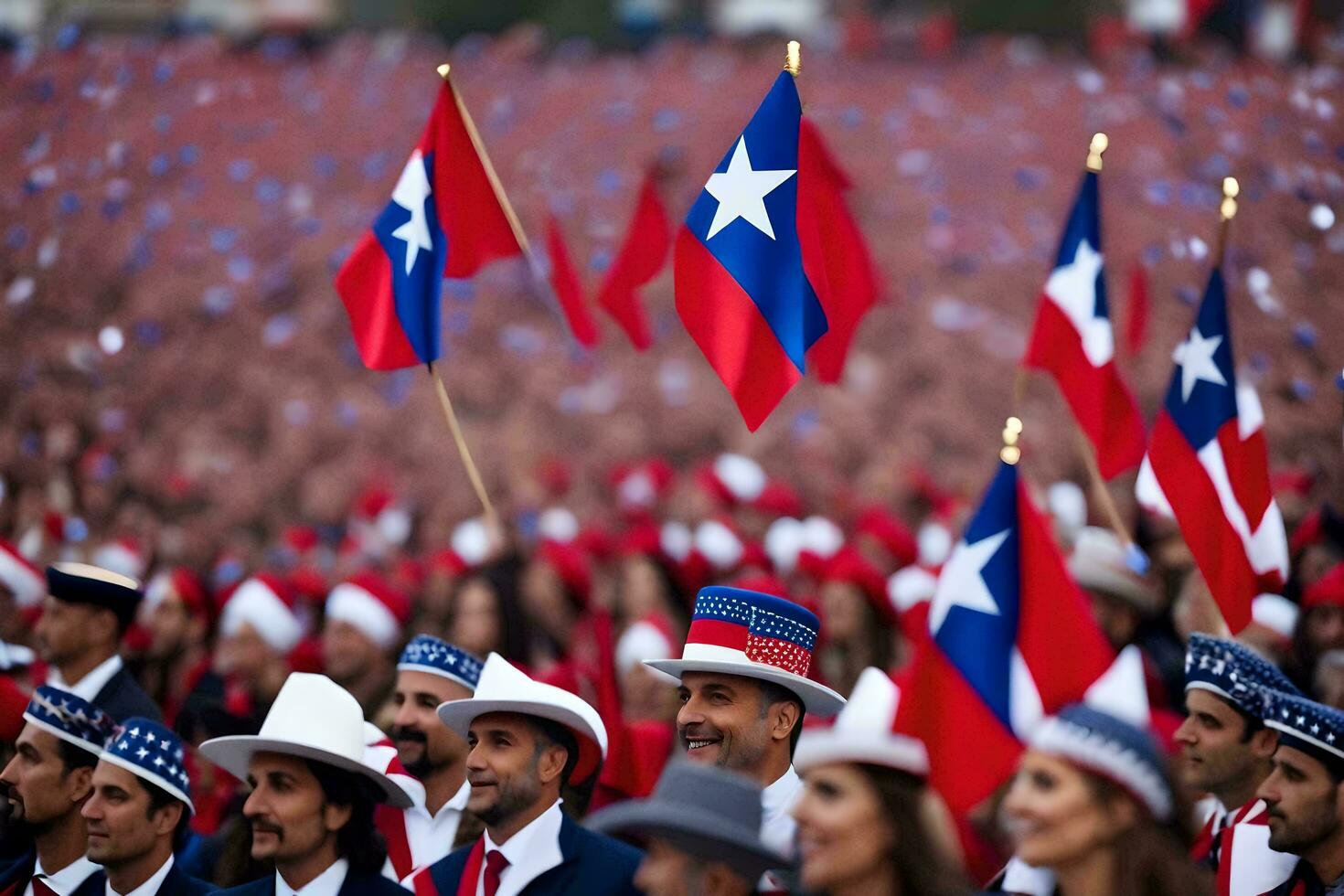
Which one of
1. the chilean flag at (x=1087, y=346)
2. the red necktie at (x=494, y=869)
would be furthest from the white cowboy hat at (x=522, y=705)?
the chilean flag at (x=1087, y=346)

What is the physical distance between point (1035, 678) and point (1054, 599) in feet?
0.76

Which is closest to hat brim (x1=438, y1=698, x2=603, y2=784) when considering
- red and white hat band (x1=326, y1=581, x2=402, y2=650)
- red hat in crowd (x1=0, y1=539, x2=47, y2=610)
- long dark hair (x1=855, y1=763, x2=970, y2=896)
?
long dark hair (x1=855, y1=763, x2=970, y2=896)

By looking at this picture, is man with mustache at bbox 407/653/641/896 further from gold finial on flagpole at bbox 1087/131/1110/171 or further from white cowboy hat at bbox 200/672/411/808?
gold finial on flagpole at bbox 1087/131/1110/171

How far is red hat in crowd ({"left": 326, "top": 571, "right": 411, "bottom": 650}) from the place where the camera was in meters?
9.08

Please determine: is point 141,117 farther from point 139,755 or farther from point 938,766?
point 938,766

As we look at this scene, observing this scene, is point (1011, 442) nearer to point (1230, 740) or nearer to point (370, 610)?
point (1230, 740)

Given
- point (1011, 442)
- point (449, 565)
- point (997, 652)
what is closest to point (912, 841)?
point (997, 652)

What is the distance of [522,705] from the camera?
5703 mm

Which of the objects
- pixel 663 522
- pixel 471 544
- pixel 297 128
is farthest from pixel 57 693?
pixel 297 128

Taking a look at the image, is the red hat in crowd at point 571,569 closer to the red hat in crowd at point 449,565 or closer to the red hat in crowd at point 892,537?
the red hat in crowd at point 449,565

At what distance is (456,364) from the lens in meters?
19.1

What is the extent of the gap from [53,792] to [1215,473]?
14.9 ft

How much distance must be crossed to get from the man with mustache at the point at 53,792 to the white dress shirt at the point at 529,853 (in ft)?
5.04

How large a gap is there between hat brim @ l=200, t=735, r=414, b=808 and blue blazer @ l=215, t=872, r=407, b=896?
0.30m
